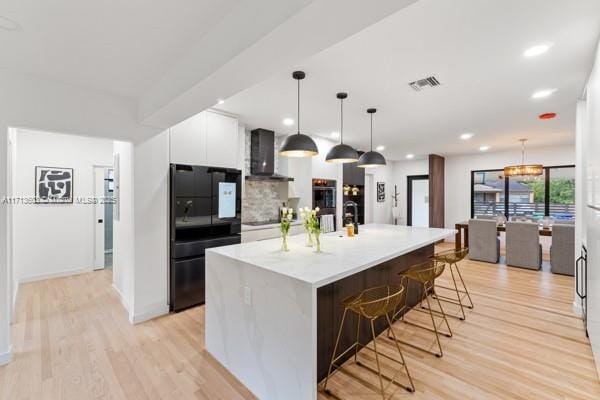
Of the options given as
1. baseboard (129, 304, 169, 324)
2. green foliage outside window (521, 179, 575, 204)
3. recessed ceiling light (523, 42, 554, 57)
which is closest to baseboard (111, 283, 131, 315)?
baseboard (129, 304, 169, 324)

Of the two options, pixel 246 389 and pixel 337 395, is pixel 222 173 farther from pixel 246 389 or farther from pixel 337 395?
pixel 337 395

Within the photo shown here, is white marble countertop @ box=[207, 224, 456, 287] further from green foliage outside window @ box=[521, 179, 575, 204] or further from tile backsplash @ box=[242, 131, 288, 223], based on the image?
green foliage outside window @ box=[521, 179, 575, 204]

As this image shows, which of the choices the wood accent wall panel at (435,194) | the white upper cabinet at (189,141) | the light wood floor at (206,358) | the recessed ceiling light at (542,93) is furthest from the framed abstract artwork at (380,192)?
the white upper cabinet at (189,141)

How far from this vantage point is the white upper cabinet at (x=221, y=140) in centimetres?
377

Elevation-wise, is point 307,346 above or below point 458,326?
above

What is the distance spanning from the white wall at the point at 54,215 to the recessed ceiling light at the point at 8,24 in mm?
3326

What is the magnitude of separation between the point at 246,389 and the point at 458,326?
91.3 inches

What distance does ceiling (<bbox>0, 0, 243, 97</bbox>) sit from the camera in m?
1.69

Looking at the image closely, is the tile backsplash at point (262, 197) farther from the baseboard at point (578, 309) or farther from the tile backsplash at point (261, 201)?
the baseboard at point (578, 309)

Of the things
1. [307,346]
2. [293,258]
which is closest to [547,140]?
[293,258]

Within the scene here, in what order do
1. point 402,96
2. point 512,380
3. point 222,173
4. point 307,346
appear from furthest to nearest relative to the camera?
point 222,173 → point 402,96 → point 512,380 → point 307,346

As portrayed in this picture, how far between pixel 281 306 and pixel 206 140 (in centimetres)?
272

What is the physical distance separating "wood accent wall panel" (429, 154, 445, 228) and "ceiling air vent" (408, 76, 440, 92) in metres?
5.21

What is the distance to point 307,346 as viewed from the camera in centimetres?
163
